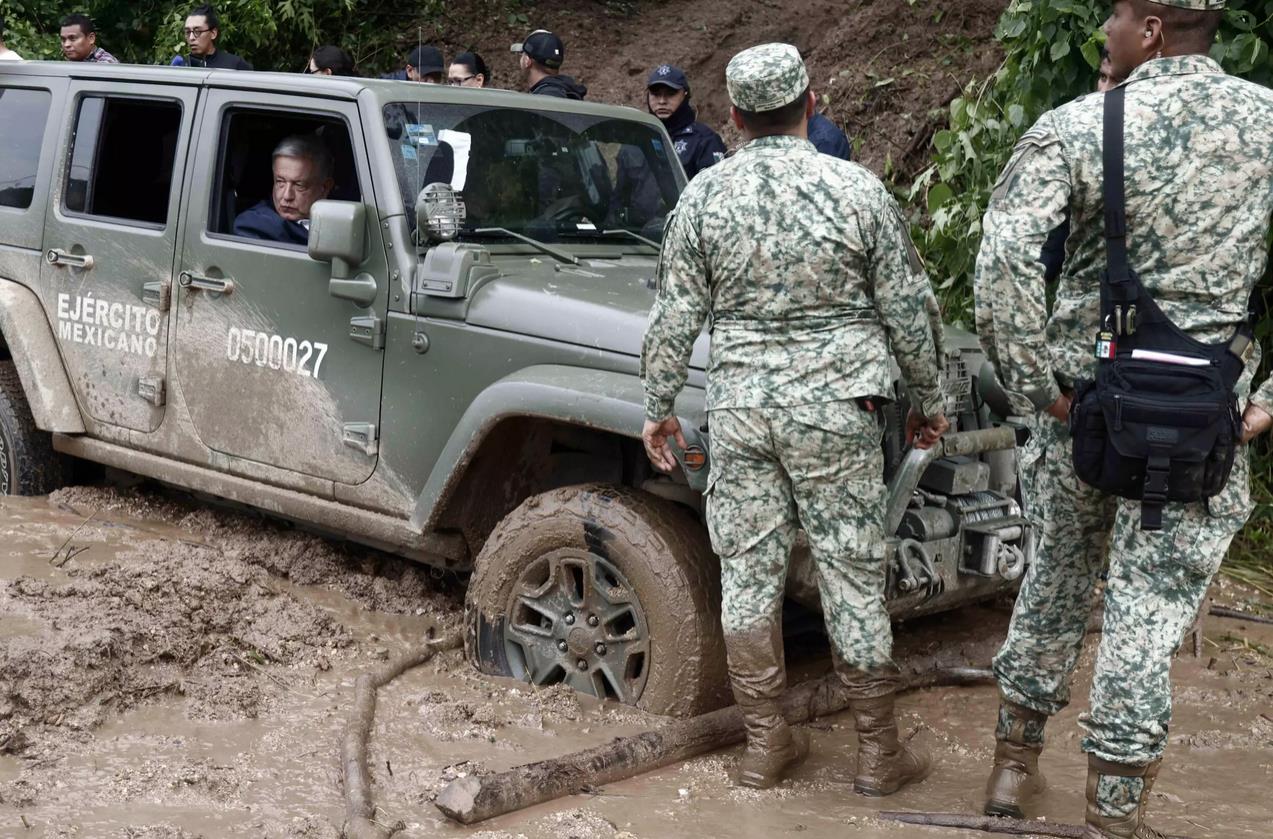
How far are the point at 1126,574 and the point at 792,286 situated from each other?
3.42ft

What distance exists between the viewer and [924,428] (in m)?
3.97

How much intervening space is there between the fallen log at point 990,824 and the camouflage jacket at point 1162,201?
106 cm

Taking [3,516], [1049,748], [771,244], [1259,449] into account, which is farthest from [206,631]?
[1259,449]

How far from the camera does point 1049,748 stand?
4.28 m

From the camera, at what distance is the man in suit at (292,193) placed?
521 centimetres

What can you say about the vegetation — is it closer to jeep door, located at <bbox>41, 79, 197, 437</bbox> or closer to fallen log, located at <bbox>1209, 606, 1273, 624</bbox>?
fallen log, located at <bbox>1209, 606, 1273, 624</bbox>

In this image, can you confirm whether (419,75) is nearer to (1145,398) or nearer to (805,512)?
(805,512)

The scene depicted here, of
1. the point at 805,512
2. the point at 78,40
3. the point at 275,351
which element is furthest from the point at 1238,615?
the point at 78,40

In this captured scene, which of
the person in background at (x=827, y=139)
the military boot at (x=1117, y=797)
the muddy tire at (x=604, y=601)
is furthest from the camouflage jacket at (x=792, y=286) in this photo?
the person in background at (x=827, y=139)

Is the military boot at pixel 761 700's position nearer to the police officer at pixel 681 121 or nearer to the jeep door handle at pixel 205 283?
the jeep door handle at pixel 205 283

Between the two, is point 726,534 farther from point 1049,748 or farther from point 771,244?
point 1049,748

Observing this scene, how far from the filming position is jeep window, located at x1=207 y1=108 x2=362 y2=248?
16.9ft

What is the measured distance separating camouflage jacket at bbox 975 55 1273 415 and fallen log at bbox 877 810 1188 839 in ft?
3.47

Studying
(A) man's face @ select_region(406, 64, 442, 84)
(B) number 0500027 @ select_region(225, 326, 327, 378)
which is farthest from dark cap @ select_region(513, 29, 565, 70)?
(B) number 0500027 @ select_region(225, 326, 327, 378)
